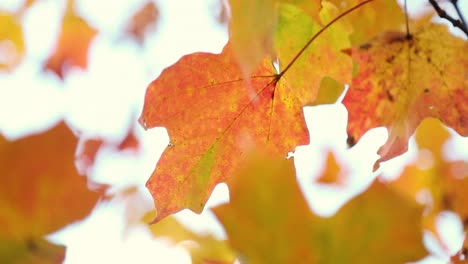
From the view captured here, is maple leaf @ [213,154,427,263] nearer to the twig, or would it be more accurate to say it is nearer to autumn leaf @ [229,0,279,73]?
autumn leaf @ [229,0,279,73]

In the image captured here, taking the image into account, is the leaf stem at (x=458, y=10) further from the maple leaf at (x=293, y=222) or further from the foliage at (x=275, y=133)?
the maple leaf at (x=293, y=222)

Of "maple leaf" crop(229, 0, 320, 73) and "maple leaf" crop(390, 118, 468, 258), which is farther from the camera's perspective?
"maple leaf" crop(390, 118, 468, 258)

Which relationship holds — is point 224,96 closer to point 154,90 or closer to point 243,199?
point 154,90

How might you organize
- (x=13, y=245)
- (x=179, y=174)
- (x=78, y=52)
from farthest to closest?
(x=78, y=52) → (x=179, y=174) → (x=13, y=245)

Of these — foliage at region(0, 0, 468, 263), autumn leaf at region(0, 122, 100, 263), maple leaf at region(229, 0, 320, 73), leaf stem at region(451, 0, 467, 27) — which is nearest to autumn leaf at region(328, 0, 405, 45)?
foliage at region(0, 0, 468, 263)

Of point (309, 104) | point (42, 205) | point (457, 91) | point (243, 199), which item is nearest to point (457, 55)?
point (457, 91)

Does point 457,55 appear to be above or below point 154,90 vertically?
below

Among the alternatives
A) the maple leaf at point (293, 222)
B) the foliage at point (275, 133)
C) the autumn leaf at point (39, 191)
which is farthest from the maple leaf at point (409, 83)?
the autumn leaf at point (39, 191)

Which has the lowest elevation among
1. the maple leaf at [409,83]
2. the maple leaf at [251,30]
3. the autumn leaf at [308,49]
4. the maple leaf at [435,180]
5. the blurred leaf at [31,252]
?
the maple leaf at [435,180]
